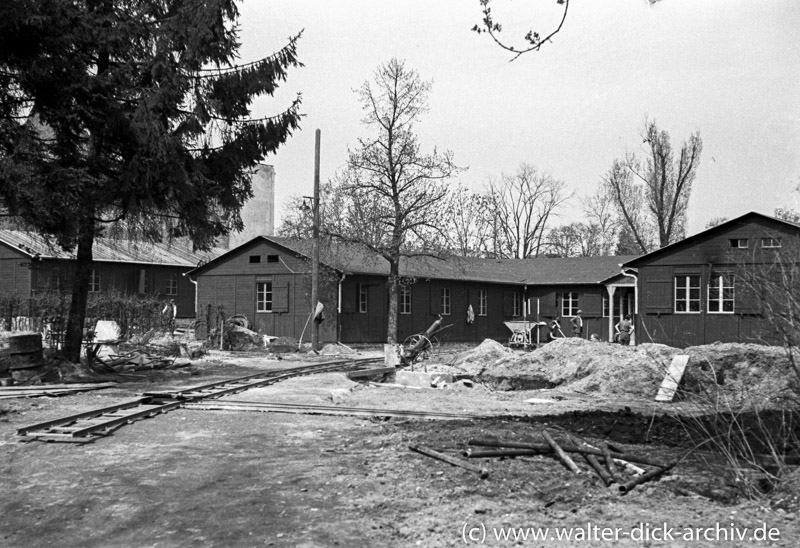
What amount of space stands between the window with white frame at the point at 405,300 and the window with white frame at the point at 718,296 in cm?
1308

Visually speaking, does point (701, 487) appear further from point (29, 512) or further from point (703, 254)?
point (703, 254)

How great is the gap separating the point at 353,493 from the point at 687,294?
1042 inches

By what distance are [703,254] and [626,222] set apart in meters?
28.2

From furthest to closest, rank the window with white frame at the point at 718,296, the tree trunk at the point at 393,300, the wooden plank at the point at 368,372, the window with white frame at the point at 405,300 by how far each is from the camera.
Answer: the window with white frame at the point at 405,300 → the tree trunk at the point at 393,300 → the window with white frame at the point at 718,296 → the wooden plank at the point at 368,372

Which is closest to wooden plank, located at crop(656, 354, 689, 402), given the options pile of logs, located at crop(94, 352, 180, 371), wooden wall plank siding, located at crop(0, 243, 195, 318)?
pile of logs, located at crop(94, 352, 180, 371)

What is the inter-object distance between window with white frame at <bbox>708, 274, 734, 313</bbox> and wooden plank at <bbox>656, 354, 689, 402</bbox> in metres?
14.3

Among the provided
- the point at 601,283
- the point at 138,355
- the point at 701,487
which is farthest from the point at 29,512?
the point at 601,283

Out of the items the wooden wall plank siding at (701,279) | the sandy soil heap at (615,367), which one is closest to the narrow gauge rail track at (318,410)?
the sandy soil heap at (615,367)

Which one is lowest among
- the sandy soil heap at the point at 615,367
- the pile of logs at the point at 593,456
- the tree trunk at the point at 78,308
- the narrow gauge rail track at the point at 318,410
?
the narrow gauge rail track at the point at 318,410

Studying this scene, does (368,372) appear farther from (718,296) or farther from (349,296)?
(718,296)

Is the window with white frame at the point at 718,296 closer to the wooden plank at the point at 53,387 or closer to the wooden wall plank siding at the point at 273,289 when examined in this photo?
the wooden wall plank siding at the point at 273,289

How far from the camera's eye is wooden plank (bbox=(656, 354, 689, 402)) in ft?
48.2

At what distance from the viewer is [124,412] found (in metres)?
11.7

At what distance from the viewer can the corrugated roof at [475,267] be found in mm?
35031
